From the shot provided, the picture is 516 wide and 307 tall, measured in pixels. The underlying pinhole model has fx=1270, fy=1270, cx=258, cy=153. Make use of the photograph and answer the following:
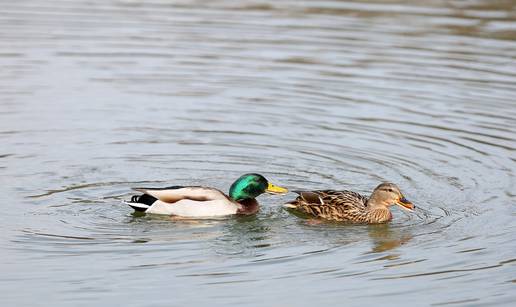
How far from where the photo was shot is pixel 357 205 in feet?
46.1

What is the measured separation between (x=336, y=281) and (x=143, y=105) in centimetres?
785

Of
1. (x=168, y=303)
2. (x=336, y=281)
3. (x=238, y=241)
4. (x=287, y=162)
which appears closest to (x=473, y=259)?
(x=336, y=281)

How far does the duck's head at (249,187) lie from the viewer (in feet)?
46.8

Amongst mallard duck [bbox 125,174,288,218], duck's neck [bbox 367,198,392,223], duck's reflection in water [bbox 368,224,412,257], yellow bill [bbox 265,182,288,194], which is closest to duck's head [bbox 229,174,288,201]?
yellow bill [bbox 265,182,288,194]

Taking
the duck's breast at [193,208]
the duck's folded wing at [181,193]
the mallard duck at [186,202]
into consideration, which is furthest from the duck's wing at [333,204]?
the duck's folded wing at [181,193]

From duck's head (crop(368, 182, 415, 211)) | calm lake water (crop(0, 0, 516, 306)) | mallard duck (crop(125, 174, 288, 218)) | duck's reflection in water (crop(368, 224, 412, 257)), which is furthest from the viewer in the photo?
duck's head (crop(368, 182, 415, 211))

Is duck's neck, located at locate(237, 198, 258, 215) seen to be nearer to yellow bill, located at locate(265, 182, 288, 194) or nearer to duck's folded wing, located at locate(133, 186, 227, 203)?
yellow bill, located at locate(265, 182, 288, 194)

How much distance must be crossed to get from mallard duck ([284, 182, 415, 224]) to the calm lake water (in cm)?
18

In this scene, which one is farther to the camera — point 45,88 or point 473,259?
point 45,88

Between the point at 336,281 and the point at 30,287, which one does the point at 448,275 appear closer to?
the point at 336,281

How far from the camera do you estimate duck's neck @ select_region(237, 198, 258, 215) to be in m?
14.2

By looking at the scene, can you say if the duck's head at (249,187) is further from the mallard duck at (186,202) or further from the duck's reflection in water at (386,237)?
the duck's reflection in water at (386,237)

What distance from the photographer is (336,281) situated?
1162 centimetres

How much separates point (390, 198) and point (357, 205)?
37 centimetres
